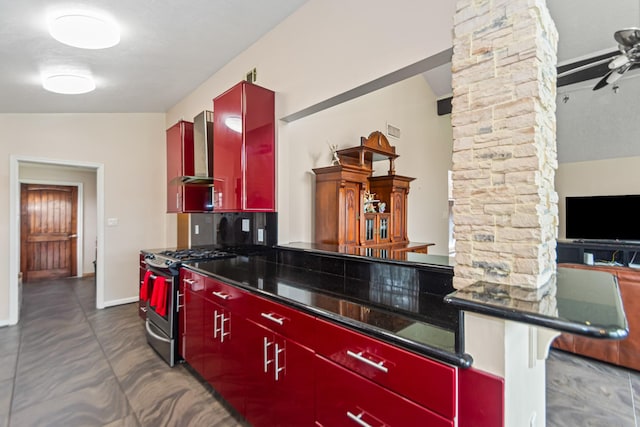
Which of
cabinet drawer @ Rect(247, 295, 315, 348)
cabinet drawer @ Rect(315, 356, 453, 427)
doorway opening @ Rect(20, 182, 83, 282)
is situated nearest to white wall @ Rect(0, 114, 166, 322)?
doorway opening @ Rect(20, 182, 83, 282)

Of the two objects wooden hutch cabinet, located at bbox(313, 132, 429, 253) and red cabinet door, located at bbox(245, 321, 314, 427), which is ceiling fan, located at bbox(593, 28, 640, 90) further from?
red cabinet door, located at bbox(245, 321, 314, 427)

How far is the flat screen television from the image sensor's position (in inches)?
140

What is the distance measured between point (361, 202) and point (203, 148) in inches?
72.8

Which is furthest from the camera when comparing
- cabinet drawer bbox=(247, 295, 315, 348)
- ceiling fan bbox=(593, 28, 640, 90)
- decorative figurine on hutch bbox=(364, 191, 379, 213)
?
decorative figurine on hutch bbox=(364, 191, 379, 213)

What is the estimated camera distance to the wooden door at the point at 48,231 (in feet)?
19.8

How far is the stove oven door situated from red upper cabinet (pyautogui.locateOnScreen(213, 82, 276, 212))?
2.61 ft

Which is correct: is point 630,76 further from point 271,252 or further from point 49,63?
A: point 49,63

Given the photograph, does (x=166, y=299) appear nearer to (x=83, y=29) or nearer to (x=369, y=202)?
(x=83, y=29)

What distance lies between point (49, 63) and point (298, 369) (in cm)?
325

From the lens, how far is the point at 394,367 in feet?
3.58

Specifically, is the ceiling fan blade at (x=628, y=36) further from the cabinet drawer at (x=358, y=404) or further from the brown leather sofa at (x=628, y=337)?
the cabinet drawer at (x=358, y=404)

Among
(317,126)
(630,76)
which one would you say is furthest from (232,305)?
(630,76)

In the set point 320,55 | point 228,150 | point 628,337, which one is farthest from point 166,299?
point 628,337

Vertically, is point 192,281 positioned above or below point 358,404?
above
